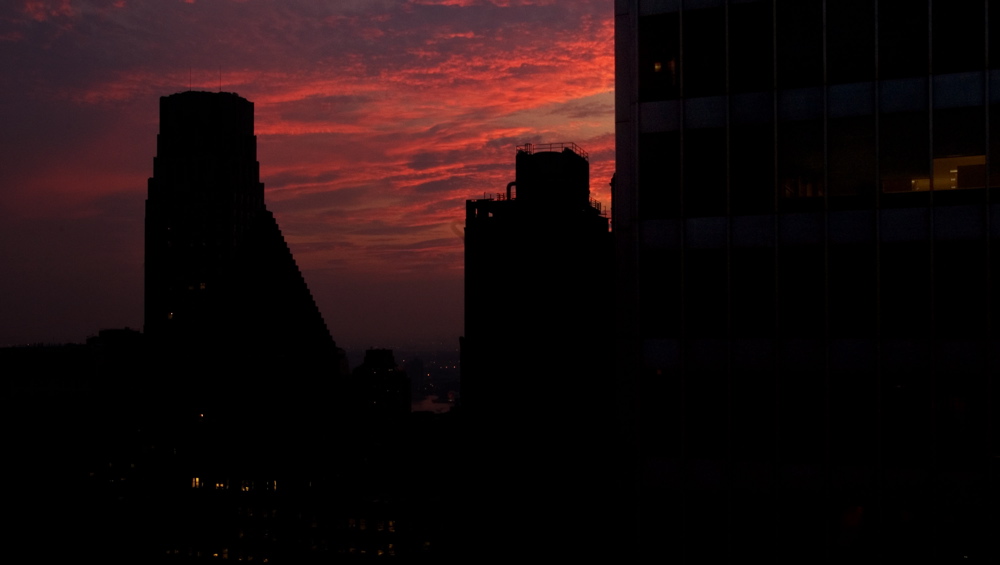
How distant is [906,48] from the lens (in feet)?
64.6

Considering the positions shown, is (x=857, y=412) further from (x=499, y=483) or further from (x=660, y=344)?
(x=499, y=483)

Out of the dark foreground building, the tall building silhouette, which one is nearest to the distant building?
the tall building silhouette

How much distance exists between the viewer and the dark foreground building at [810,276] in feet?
63.1

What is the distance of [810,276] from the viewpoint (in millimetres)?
20234

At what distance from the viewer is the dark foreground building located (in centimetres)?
1922

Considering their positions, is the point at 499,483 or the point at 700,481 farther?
the point at 499,483

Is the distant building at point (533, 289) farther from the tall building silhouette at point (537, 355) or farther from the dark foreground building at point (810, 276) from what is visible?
the dark foreground building at point (810, 276)

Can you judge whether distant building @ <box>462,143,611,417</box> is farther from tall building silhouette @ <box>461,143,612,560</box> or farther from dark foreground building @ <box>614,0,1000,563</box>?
dark foreground building @ <box>614,0,1000,563</box>

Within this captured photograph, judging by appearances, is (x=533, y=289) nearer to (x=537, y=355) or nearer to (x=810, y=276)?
(x=537, y=355)

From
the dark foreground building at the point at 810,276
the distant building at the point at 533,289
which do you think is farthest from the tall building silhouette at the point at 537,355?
the dark foreground building at the point at 810,276

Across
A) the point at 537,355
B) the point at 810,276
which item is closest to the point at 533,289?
the point at 537,355

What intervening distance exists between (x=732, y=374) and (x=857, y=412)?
2922 mm

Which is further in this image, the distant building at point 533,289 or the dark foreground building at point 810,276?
the distant building at point 533,289

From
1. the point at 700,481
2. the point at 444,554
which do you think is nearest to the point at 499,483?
the point at 700,481
